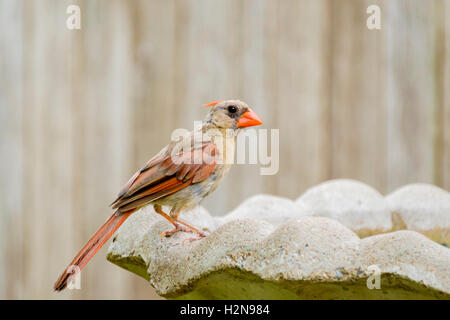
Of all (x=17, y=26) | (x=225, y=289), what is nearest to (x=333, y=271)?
(x=225, y=289)

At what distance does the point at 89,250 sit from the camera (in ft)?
5.12

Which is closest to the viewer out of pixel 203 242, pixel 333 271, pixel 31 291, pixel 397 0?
pixel 333 271

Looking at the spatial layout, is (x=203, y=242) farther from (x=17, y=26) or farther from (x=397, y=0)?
(x=397, y=0)

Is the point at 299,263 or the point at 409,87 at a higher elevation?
the point at 409,87

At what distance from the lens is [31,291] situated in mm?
3012

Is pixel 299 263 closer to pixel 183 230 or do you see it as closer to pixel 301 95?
pixel 183 230

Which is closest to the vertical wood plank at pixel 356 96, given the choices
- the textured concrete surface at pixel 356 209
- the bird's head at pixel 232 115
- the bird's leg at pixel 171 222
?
the textured concrete surface at pixel 356 209

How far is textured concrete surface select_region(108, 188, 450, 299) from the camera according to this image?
4.03 ft

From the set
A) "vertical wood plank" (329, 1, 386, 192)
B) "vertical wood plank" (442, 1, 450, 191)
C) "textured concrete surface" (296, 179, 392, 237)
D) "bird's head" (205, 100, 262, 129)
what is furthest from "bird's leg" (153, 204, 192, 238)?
"vertical wood plank" (442, 1, 450, 191)

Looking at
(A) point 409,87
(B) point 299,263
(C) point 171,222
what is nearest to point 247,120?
(C) point 171,222

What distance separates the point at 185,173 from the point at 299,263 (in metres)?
0.55

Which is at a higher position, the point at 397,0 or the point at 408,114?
the point at 397,0

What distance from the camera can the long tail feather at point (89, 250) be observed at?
142cm

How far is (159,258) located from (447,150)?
241 centimetres
